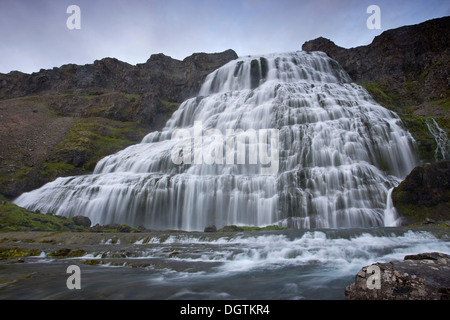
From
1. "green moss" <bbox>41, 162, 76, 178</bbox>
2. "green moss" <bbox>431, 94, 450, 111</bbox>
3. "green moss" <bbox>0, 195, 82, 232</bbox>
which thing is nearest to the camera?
"green moss" <bbox>0, 195, 82, 232</bbox>

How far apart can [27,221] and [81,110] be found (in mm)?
32346

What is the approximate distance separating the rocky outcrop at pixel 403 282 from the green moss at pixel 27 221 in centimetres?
1840

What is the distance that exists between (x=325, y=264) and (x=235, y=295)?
12.0ft

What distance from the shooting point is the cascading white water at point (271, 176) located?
16953 millimetres

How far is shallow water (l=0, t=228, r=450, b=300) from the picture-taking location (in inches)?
217

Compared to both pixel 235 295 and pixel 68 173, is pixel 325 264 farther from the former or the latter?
pixel 68 173

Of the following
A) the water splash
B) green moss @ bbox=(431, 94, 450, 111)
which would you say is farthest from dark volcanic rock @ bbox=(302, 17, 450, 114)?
the water splash

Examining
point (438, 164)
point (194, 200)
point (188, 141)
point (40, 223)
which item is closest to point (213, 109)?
point (188, 141)

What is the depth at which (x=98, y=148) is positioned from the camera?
113 feet

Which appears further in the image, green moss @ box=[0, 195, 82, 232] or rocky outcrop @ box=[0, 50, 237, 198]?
rocky outcrop @ box=[0, 50, 237, 198]

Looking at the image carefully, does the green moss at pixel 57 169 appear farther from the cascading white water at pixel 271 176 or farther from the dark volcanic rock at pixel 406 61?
the dark volcanic rock at pixel 406 61

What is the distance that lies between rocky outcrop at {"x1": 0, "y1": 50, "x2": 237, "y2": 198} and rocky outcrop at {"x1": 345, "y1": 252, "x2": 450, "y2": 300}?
2963 centimetres

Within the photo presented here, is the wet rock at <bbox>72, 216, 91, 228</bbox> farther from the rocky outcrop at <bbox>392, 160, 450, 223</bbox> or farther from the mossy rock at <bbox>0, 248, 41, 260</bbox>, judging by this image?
the rocky outcrop at <bbox>392, 160, 450, 223</bbox>
